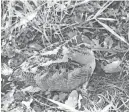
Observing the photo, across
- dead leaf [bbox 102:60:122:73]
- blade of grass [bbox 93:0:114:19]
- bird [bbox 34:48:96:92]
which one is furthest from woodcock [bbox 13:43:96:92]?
blade of grass [bbox 93:0:114:19]

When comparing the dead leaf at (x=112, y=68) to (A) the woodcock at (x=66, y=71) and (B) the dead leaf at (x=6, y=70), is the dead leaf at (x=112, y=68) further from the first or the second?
(B) the dead leaf at (x=6, y=70)

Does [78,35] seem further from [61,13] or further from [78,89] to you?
[78,89]

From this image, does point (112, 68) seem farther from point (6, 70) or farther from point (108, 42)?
point (6, 70)

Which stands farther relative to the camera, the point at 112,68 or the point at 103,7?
the point at 103,7

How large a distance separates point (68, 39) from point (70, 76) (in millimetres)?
327

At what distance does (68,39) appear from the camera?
2.35 m

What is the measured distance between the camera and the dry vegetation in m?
2.16

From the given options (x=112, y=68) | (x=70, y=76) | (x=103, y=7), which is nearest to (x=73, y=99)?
(x=70, y=76)

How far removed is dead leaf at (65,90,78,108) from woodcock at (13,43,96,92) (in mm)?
36

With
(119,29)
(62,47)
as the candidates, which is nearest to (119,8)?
(119,29)

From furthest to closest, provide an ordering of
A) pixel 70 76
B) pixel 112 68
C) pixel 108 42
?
pixel 108 42 < pixel 112 68 < pixel 70 76

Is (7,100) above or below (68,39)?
below

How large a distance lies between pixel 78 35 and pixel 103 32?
19 cm

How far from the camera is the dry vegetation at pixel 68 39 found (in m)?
2.16
